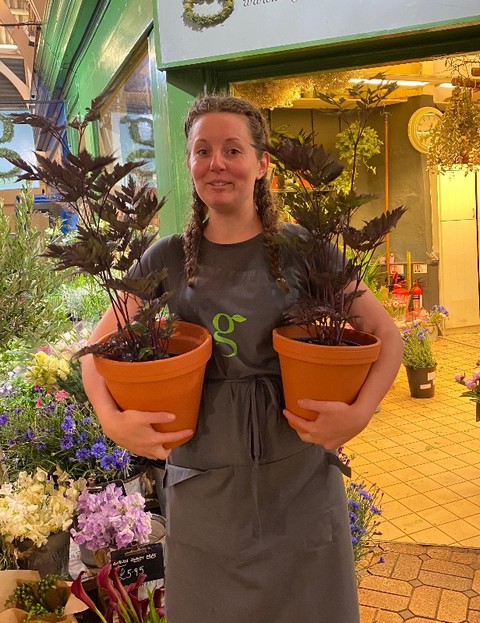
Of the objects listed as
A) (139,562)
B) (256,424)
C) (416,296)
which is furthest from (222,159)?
(416,296)

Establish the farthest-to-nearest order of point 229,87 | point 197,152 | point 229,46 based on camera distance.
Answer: point 229,87
point 229,46
point 197,152

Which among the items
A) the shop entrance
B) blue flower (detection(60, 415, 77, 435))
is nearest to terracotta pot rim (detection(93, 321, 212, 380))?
blue flower (detection(60, 415, 77, 435))

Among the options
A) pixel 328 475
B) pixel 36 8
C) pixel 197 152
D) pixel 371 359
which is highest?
pixel 36 8

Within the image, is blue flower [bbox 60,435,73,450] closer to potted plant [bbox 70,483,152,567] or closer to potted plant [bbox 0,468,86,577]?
potted plant [bbox 0,468,86,577]

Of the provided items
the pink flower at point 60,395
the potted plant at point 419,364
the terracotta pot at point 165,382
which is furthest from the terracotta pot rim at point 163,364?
the potted plant at point 419,364

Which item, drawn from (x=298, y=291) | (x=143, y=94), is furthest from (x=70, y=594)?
(x=143, y=94)

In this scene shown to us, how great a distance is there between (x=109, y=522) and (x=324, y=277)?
1.10m

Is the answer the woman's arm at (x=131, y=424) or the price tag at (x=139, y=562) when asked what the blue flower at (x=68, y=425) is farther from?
the woman's arm at (x=131, y=424)

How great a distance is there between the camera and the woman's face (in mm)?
1300

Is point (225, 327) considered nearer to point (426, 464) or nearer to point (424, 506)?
point (424, 506)

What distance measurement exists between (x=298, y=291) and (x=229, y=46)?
129 cm

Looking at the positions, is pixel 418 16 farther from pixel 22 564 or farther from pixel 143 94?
pixel 22 564

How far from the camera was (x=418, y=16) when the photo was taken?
189cm

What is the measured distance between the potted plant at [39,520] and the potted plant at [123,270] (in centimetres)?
79
